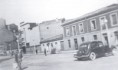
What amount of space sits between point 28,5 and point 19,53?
1534 mm

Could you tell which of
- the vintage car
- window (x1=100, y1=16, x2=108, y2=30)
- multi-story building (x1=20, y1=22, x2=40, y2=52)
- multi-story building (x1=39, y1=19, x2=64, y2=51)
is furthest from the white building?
multi-story building (x1=39, y1=19, x2=64, y2=51)

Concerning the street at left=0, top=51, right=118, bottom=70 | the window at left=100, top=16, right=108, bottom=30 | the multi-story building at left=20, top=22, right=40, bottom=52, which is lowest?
the street at left=0, top=51, right=118, bottom=70

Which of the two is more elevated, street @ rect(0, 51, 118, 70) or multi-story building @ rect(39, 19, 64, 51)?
multi-story building @ rect(39, 19, 64, 51)

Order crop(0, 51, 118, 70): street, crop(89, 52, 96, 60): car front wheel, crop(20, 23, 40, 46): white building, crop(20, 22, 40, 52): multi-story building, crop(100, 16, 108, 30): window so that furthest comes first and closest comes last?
1. crop(100, 16, 108, 30): window
2. crop(89, 52, 96, 60): car front wheel
3. crop(20, 23, 40, 46): white building
4. crop(20, 22, 40, 52): multi-story building
5. crop(0, 51, 118, 70): street

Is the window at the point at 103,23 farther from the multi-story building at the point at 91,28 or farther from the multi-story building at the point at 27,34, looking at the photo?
the multi-story building at the point at 27,34

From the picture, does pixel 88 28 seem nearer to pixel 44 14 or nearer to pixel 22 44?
pixel 22 44

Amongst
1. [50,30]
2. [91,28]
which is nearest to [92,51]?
[91,28]

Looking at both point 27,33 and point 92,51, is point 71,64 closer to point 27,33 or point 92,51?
Result: point 92,51

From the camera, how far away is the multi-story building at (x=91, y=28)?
23.2 feet

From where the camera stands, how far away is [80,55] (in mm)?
6371

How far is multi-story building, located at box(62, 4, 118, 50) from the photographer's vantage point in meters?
7.07

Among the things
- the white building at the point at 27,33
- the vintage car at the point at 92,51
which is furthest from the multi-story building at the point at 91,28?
the white building at the point at 27,33

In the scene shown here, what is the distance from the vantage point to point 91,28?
10.1m

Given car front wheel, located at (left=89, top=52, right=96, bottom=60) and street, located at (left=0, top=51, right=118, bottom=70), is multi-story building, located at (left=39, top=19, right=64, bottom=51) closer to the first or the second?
street, located at (left=0, top=51, right=118, bottom=70)
